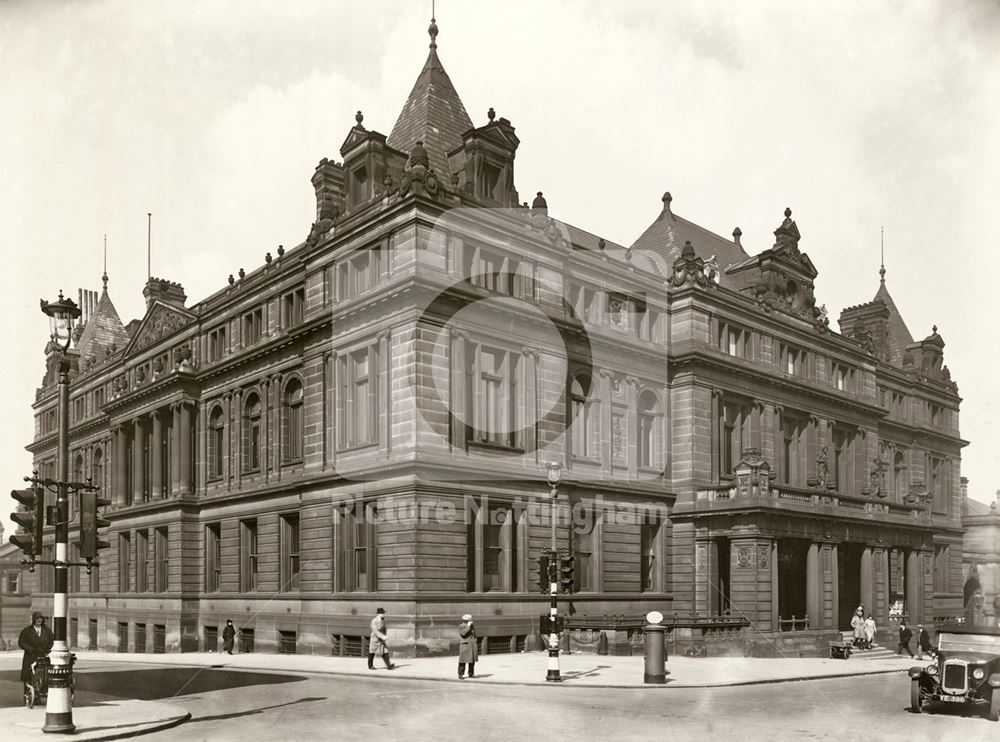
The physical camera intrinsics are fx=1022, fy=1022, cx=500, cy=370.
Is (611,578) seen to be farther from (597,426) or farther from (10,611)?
(10,611)

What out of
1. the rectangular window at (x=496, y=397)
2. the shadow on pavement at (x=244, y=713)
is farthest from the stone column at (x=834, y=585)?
the shadow on pavement at (x=244, y=713)

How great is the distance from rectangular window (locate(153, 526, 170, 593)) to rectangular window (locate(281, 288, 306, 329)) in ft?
45.3

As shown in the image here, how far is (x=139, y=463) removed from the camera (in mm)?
54344

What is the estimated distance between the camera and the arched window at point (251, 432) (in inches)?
1848

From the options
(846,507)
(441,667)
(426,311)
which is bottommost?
(441,667)

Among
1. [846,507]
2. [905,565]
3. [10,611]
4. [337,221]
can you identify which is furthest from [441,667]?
[10,611]

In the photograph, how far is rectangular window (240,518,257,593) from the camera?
149ft

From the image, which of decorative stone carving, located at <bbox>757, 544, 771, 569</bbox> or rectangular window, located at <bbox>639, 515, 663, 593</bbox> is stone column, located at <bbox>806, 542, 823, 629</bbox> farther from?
rectangular window, located at <bbox>639, 515, 663, 593</bbox>

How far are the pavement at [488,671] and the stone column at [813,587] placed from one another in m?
4.20

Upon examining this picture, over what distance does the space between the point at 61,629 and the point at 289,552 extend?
24.7 meters

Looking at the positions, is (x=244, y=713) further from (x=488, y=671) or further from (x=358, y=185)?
(x=358, y=185)

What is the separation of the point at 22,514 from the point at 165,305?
126ft

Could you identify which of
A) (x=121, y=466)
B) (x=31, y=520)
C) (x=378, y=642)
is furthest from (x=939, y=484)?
(x=31, y=520)

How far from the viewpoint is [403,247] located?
36.8 metres
